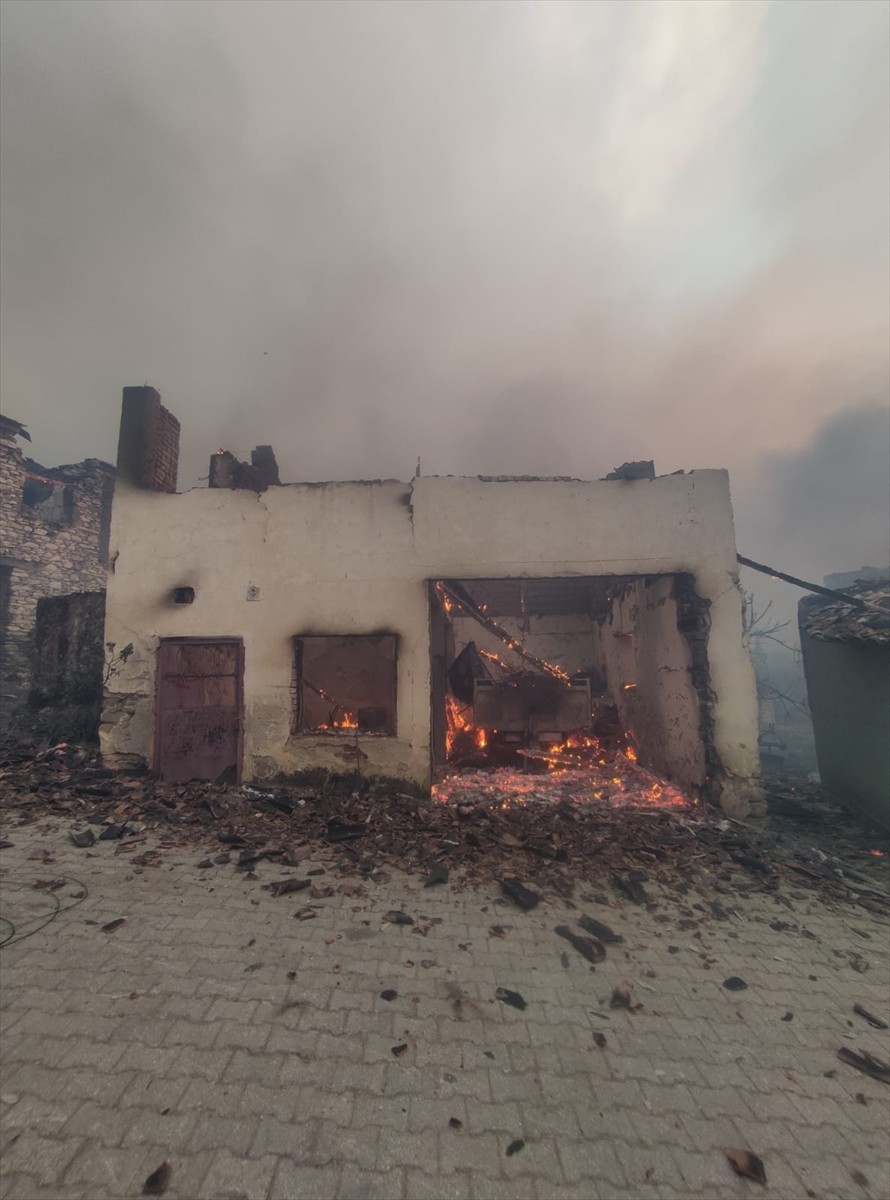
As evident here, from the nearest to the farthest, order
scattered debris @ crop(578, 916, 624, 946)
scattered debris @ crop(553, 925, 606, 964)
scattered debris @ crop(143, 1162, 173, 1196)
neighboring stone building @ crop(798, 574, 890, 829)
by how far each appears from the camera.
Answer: scattered debris @ crop(143, 1162, 173, 1196) → scattered debris @ crop(553, 925, 606, 964) → scattered debris @ crop(578, 916, 624, 946) → neighboring stone building @ crop(798, 574, 890, 829)

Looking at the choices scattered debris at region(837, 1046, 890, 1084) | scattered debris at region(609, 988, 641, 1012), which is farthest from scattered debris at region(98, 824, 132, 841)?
scattered debris at region(837, 1046, 890, 1084)

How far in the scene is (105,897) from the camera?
4.85 meters

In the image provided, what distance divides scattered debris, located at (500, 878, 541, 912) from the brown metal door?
480cm

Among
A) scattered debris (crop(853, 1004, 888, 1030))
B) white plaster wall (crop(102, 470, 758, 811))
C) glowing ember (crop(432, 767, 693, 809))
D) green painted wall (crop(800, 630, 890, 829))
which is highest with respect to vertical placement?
white plaster wall (crop(102, 470, 758, 811))

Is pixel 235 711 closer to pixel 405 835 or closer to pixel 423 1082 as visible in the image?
pixel 405 835

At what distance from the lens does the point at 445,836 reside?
6.64m

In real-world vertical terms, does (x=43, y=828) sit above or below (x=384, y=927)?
above

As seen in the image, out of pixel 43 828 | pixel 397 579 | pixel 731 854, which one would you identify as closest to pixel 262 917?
pixel 43 828

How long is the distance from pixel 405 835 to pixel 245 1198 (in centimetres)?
436

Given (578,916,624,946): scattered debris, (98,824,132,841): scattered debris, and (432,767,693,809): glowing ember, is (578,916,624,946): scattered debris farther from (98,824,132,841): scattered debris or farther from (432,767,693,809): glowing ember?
(98,824,132,841): scattered debris

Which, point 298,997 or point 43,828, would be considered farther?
point 43,828

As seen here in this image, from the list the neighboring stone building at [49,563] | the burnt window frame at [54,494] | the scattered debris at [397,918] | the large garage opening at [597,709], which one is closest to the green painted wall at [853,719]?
the large garage opening at [597,709]

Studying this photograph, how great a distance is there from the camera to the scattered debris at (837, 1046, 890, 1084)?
332 cm

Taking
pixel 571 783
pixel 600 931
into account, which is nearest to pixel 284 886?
pixel 600 931
